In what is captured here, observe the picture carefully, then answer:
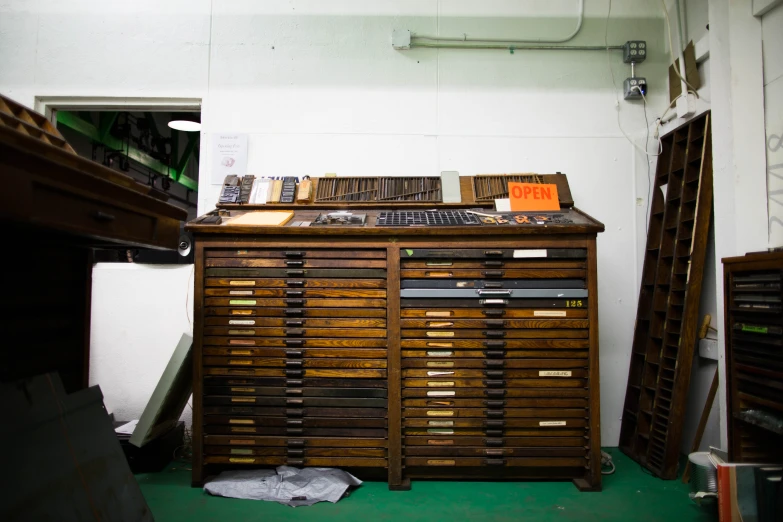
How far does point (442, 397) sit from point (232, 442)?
1.13 meters

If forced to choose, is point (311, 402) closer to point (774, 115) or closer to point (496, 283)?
point (496, 283)

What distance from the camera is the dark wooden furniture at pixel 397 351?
224 centimetres

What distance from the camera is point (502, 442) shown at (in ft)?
7.34

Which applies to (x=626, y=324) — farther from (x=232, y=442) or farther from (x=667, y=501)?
(x=232, y=442)

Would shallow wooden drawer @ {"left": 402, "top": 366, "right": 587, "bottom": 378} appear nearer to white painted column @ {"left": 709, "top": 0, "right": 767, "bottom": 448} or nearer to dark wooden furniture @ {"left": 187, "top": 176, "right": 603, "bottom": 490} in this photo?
dark wooden furniture @ {"left": 187, "top": 176, "right": 603, "bottom": 490}

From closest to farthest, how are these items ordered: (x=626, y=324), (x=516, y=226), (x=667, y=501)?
1. (x=667, y=501)
2. (x=516, y=226)
3. (x=626, y=324)

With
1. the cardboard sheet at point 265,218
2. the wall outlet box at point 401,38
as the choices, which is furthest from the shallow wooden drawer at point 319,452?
the wall outlet box at point 401,38

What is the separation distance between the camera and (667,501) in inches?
82.2

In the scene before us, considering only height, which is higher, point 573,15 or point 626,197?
point 573,15

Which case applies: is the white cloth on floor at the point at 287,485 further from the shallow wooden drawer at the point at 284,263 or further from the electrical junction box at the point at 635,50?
the electrical junction box at the point at 635,50

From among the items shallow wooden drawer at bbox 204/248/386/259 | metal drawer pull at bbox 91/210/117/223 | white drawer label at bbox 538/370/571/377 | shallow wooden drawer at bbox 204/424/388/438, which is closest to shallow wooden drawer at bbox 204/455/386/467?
shallow wooden drawer at bbox 204/424/388/438

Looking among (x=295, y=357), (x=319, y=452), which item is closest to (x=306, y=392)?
(x=295, y=357)

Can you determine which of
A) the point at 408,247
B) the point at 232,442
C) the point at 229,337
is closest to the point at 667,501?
the point at 408,247

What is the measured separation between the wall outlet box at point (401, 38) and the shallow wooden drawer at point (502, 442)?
8.35ft
